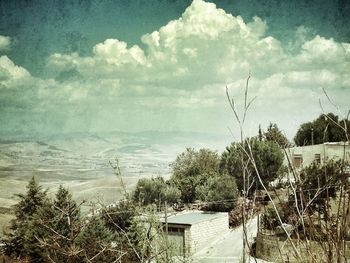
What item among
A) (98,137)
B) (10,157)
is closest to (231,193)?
(10,157)

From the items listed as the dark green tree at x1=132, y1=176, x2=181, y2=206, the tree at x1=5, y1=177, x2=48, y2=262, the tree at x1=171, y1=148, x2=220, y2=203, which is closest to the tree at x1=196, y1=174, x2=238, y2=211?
the dark green tree at x1=132, y1=176, x2=181, y2=206

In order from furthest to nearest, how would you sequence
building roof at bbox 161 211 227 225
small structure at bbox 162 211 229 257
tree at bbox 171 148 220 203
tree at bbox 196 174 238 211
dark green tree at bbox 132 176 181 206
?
tree at bbox 171 148 220 203 < dark green tree at bbox 132 176 181 206 < tree at bbox 196 174 238 211 < building roof at bbox 161 211 227 225 < small structure at bbox 162 211 229 257

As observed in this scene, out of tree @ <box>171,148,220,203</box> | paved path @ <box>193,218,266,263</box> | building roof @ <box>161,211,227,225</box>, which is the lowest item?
paved path @ <box>193,218,266,263</box>

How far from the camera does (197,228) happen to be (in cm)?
1609

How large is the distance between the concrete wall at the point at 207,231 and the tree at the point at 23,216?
620 centimetres

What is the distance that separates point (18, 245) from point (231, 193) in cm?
1104

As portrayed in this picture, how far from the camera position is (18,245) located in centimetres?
1396

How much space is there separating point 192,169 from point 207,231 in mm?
10282

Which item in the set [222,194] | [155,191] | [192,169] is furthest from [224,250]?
[192,169]

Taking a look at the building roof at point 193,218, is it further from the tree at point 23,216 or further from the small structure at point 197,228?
the tree at point 23,216

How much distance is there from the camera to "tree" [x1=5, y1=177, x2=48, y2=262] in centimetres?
1384

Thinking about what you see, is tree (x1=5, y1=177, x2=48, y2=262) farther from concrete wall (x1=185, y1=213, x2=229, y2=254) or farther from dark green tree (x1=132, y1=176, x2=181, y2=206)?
dark green tree (x1=132, y1=176, x2=181, y2=206)

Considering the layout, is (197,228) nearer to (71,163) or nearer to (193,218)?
(193,218)

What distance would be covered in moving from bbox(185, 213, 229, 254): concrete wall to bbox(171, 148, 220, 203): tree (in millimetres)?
5202
